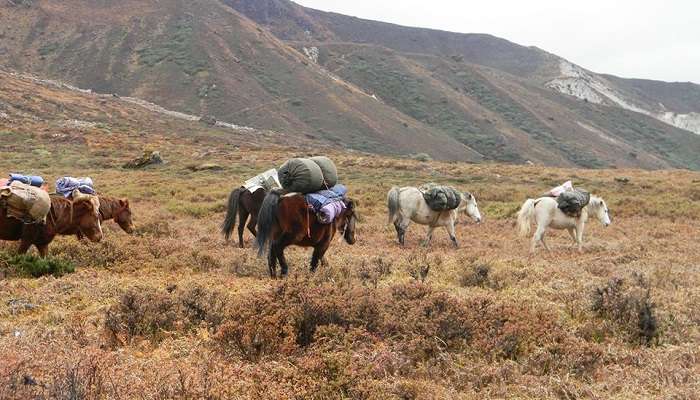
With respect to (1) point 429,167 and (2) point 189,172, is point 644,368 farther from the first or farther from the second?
(1) point 429,167

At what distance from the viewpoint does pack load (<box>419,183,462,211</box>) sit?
14.1 metres

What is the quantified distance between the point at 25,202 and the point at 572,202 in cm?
1063

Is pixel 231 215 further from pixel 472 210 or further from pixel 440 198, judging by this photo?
pixel 472 210

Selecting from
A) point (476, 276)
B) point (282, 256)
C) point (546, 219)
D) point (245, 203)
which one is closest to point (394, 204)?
point (546, 219)

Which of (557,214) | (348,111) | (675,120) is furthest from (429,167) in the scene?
(675,120)

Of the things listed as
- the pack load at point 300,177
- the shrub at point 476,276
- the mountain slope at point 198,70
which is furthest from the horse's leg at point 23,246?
the mountain slope at point 198,70

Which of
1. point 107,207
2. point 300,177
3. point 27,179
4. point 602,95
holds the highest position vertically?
point 602,95

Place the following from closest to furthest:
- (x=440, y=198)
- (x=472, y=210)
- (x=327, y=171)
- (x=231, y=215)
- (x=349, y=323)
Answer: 1. (x=349, y=323)
2. (x=327, y=171)
3. (x=231, y=215)
4. (x=440, y=198)
5. (x=472, y=210)

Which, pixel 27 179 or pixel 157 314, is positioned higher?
pixel 27 179

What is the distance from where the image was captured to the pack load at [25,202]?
26.7ft

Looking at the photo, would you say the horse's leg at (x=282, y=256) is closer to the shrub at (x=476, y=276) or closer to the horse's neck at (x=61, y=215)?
the shrub at (x=476, y=276)

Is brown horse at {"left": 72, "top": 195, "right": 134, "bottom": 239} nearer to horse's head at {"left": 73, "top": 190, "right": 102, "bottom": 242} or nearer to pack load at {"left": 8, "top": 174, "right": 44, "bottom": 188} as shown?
horse's head at {"left": 73, "top": 190, "right": 102, "bottom": 242}

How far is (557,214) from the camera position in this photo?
519 inches

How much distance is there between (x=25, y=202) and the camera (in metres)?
8.20
